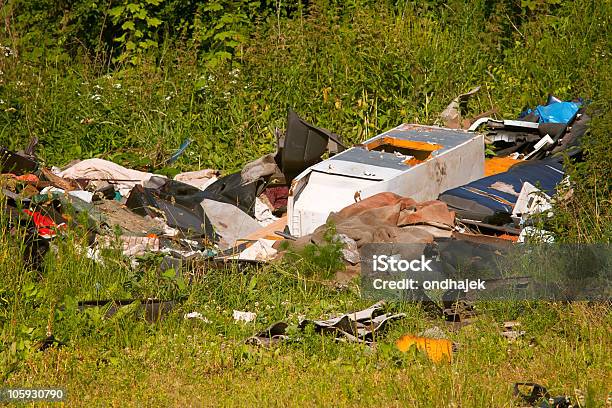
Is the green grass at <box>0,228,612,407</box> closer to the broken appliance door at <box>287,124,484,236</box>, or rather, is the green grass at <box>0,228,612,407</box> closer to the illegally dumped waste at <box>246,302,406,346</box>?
the illegally dumped waste at <box>246,302,406,346</box>

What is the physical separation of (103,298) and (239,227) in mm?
2245

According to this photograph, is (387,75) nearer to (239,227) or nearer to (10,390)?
(239,227)

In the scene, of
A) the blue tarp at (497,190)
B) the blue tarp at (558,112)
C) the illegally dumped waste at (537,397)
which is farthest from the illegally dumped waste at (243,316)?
the blue tarp at (558,112)

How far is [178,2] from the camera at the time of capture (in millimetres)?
11695

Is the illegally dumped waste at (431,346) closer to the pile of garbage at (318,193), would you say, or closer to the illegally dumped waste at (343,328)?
the illegally dumped waste at (343,328)

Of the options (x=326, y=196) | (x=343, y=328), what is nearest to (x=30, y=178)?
(x=326, y=196)

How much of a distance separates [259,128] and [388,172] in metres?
2.38

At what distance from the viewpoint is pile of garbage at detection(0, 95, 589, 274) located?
296 inches

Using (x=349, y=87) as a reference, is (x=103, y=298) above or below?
below

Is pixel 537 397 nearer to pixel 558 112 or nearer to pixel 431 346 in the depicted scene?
pixel 431 346

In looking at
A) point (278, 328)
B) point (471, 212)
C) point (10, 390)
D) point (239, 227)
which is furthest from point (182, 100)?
point (10, 390)

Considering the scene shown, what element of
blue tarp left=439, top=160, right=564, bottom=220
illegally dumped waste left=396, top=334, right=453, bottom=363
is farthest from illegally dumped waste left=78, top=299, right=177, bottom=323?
blue tarp left=439, top=160, right=564, bottom=220

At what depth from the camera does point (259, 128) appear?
10250 mm

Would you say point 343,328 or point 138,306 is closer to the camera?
point 343,328
